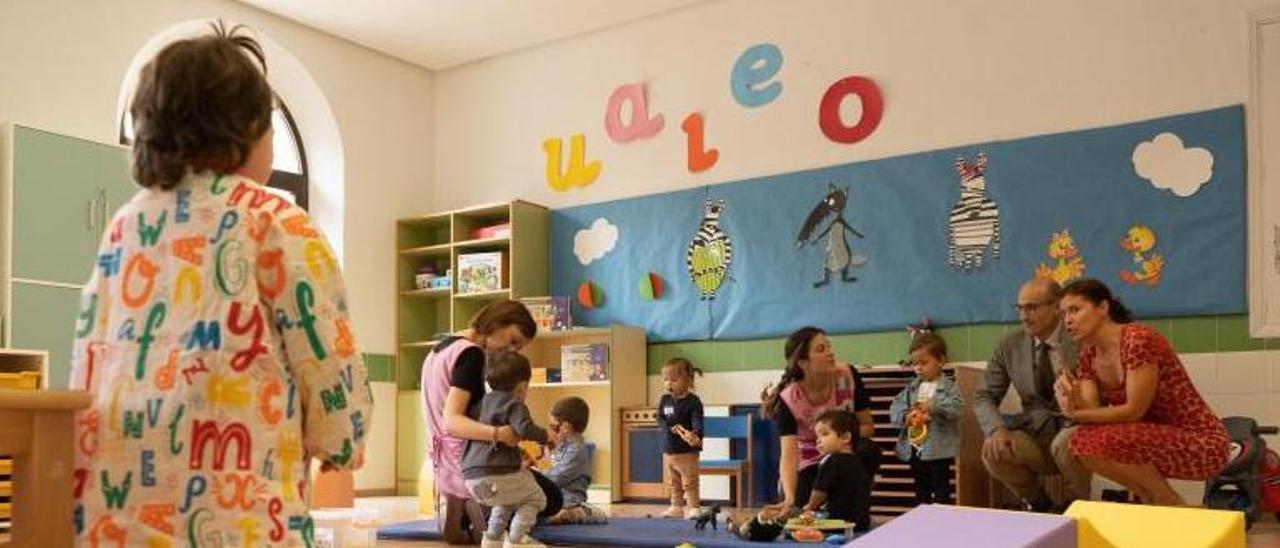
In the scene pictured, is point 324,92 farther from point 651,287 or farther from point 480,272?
point 651,287

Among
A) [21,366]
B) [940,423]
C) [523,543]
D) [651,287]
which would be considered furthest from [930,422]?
[21,366]

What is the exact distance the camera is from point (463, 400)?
4.47 metres

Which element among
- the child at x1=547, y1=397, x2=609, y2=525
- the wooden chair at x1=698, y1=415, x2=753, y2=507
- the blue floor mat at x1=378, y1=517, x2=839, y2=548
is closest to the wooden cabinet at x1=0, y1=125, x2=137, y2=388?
the blue floor mat at x1=378, y1=517, x2=839, y2=548

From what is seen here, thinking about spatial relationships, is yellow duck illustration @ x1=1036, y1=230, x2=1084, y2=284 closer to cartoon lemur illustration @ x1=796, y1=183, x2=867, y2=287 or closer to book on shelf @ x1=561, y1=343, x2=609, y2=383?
cartoon lemur illustration @ x1=796, y1=183, x2=867, y2=287

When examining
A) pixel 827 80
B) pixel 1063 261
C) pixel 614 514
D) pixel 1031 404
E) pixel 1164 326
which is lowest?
pixel 614 514

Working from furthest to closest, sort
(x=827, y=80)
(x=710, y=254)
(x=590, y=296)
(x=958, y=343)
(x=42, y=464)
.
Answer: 1. (x=590, y=296)
2. (x=710, y=254)
3. (x=827, y=80)
4. (x=958, y=343)
5. (x=42, y=464)

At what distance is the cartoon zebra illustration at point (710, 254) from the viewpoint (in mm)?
7391

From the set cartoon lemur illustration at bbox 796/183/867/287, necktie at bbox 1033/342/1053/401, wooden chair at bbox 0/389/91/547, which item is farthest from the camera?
cartoon lemur illustration at bbox 796/183/867/287

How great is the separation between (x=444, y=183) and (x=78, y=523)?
761 cm

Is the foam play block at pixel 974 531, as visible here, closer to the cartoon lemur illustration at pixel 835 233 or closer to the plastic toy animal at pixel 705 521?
the plastic toy animal at pixel 705 521

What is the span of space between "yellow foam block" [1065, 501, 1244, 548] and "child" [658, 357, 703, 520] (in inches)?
142

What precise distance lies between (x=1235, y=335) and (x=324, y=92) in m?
5.85

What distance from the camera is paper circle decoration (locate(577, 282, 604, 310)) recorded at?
313 inches

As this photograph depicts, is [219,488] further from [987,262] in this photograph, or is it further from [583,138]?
[583,138]
